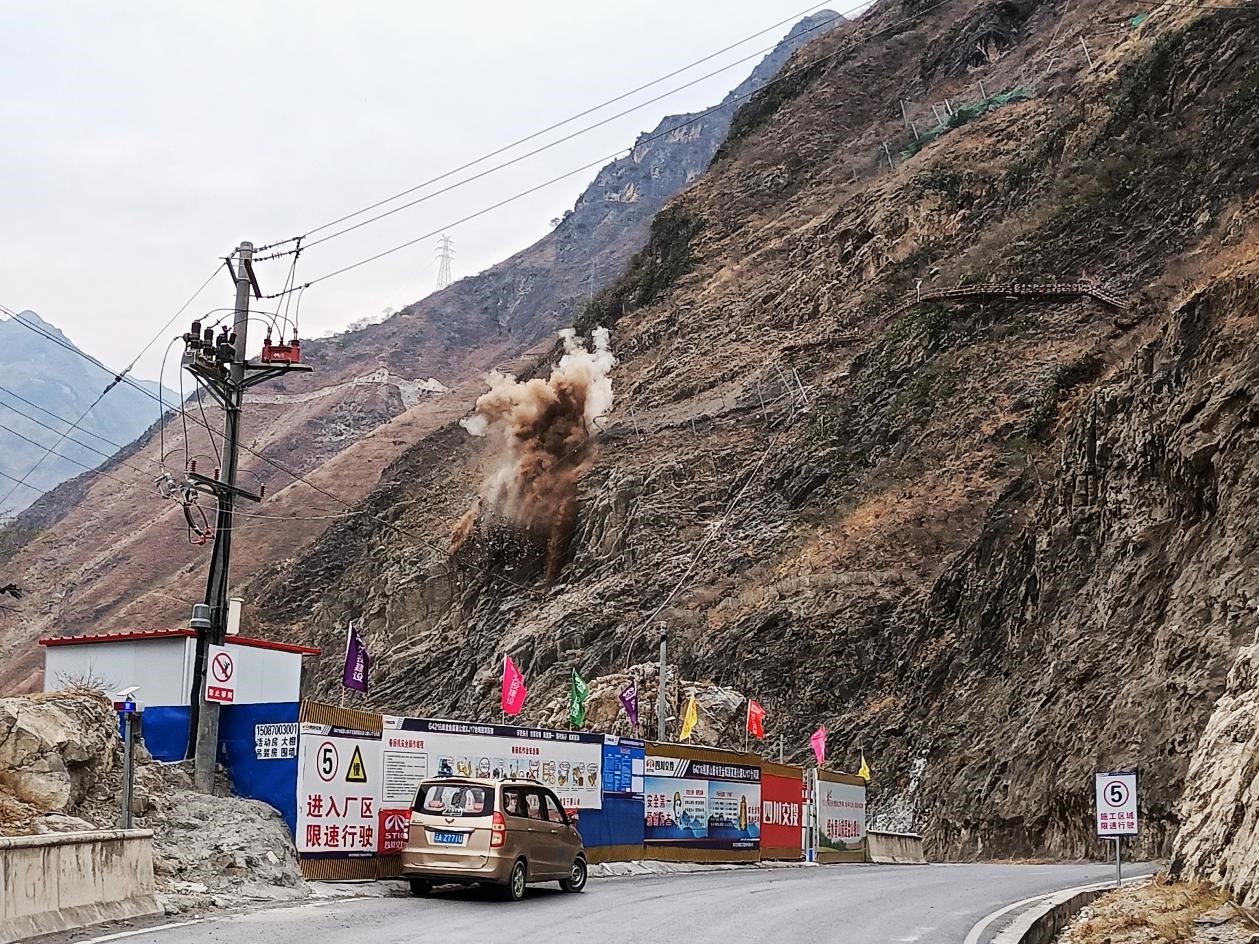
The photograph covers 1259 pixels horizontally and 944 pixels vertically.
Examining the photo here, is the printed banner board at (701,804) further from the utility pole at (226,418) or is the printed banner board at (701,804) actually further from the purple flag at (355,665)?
the utility pole at (226,418)

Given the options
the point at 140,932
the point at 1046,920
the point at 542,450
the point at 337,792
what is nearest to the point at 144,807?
the point at 337,792

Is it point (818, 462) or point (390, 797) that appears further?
point (818, 462)

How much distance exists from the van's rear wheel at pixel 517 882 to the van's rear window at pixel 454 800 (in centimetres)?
78

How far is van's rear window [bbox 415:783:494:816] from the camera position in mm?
16016

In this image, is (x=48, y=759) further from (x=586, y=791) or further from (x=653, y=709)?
(x=653, y=709)

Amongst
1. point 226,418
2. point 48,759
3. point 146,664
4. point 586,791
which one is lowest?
point 586,791

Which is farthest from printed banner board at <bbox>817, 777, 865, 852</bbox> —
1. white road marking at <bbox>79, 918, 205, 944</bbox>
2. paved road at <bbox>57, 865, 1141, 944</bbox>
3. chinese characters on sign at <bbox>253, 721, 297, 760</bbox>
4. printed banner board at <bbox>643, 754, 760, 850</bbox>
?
white road marking at <bbox>79, 918, 205, 944</bbox>

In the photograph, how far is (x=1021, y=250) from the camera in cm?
5888

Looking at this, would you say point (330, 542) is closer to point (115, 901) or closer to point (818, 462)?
point (818, 462)

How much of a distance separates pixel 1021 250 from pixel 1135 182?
5.31 m

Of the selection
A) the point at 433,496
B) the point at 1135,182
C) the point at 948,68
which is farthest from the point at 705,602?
the point at 948,68

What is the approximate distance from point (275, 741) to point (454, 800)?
279 centimetres

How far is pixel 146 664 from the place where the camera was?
20.1 m

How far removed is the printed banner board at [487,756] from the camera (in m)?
18.5
